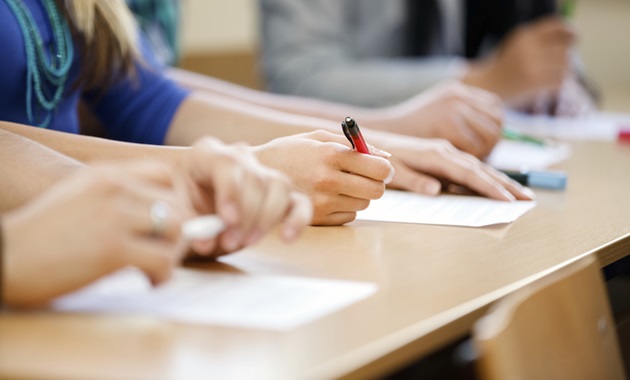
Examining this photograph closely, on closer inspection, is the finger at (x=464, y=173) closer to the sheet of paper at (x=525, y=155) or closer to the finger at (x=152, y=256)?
the sheet of paper at (x=525, y=155)

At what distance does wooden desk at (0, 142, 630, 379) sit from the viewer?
1.73 ft

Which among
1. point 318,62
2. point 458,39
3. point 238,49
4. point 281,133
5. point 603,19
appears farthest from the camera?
point 603,19

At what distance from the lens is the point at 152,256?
61 centimetres

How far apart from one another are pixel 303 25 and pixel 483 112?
1.02 meters

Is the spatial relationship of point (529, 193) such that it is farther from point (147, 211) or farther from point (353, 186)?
point (147, 211)

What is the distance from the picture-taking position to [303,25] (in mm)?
2289

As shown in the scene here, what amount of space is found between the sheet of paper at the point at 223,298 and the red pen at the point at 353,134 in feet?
0.67

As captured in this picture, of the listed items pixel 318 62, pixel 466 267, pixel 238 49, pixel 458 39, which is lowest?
pixel 466 267

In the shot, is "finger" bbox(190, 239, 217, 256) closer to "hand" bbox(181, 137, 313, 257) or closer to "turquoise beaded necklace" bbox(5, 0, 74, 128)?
"hand" bbox(181, 137, 313, 257)

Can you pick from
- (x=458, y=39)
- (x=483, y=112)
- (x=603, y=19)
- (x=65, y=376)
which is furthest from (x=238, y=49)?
(x=65, y=376)

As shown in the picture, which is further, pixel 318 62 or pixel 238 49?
pixel 238 49

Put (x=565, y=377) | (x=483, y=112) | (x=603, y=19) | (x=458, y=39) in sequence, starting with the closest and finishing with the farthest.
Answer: (x=565, y=377) → (x=483, y=112) → (x=458, y=39) → (x=603, y=19)

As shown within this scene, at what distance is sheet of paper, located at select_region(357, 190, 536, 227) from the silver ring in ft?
1.23

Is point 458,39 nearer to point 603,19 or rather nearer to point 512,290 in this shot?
point 603,19
